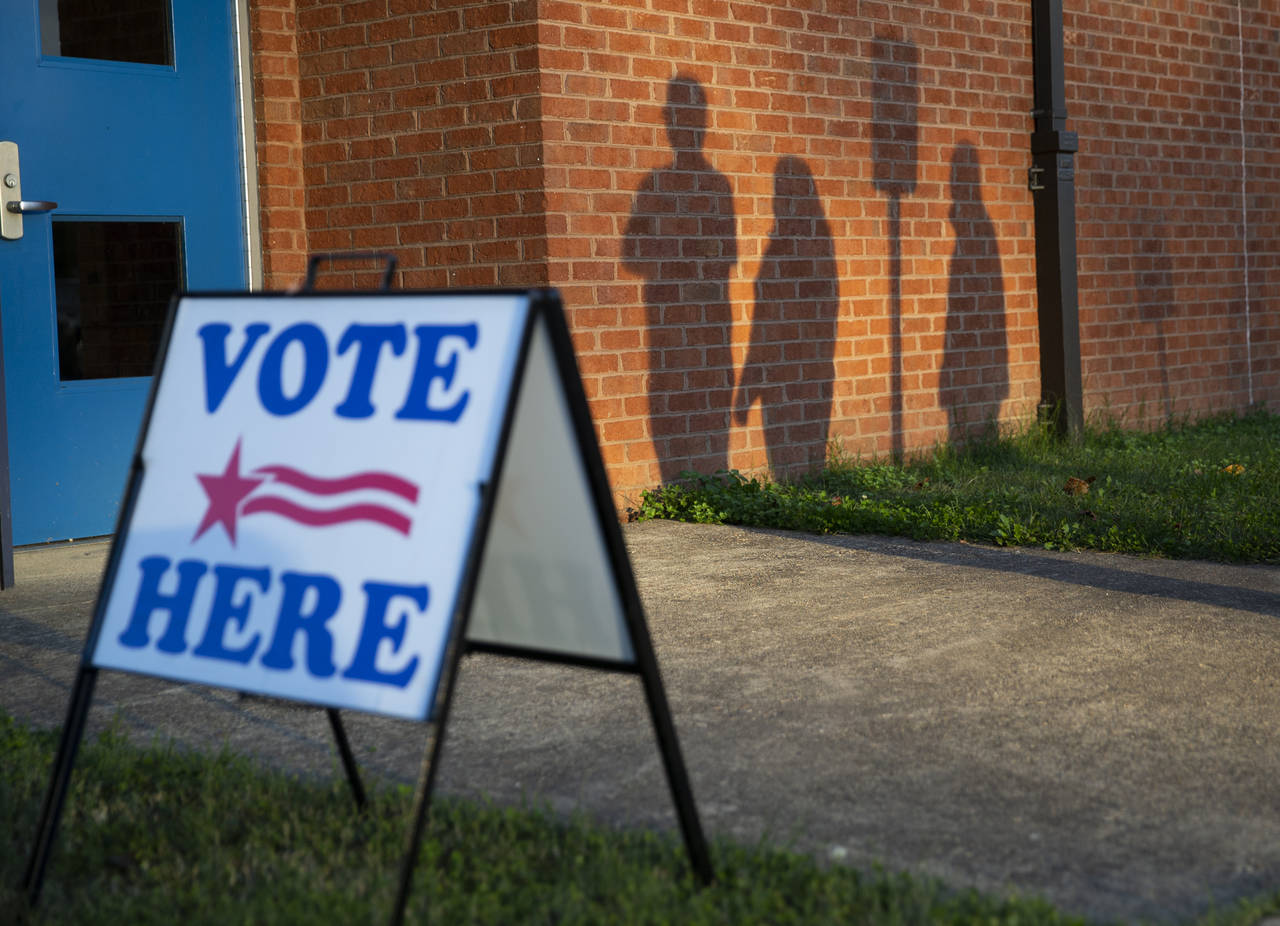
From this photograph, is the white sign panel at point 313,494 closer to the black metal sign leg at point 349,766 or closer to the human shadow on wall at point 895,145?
the black metal sign leg at point 349,766

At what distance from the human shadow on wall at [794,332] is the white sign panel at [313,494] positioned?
5.09m

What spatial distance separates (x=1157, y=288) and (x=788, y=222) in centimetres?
383

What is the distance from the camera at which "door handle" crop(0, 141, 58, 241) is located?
6586 millimetres

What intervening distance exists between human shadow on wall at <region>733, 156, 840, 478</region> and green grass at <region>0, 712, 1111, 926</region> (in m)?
4.87

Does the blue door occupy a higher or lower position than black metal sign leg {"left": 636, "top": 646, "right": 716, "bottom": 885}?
higher

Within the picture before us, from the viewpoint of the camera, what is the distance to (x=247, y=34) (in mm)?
7570

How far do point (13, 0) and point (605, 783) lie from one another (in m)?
4.76

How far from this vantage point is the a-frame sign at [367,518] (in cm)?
271

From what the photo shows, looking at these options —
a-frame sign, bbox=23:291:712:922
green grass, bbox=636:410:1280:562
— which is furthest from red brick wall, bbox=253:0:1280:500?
a-frame sign, bbox=23:291:712:922

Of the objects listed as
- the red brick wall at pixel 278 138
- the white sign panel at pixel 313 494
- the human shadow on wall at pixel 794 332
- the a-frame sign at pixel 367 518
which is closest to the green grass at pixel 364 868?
the a-frame sign at pixel 367 518

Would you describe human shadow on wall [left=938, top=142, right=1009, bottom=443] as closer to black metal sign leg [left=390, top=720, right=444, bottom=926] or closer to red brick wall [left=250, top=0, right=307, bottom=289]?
red brick wall [left=250, top=0, right=307, bottom=289]

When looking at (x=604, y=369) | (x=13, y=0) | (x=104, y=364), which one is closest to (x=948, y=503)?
(x=604, y=369)

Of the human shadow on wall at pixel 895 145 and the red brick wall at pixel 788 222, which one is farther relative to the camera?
the human shadow on wall at pixel 895 145

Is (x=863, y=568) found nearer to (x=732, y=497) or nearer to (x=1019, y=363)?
(x=732, y=497)
